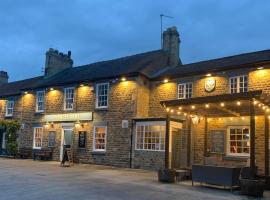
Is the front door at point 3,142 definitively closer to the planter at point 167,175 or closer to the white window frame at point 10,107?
the white window frame at point 10,107

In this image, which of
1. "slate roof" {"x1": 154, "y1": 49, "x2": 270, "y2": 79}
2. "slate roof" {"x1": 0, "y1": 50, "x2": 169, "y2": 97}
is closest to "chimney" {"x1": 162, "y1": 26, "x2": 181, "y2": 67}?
"slate roof" {"x1": 0, "y1": 50, "x2": 169, "y2": 97}

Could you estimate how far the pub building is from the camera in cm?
1619

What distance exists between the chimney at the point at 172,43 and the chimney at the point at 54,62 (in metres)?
8.99

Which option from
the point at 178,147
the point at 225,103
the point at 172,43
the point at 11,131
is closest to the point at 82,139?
the point at 178,147

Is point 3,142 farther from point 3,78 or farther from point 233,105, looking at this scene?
point 233,105

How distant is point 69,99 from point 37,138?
3.92 m

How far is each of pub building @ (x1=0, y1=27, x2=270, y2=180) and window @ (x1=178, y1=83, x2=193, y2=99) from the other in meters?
0.05

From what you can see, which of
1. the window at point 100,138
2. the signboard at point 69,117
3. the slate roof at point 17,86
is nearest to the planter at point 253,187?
the window at point 100,138

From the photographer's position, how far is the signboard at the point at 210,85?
1808cm

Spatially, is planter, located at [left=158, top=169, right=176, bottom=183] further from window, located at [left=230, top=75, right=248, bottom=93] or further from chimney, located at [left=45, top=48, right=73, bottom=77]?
chimney, located at [left=45, top=48, right=73, bottom=77]

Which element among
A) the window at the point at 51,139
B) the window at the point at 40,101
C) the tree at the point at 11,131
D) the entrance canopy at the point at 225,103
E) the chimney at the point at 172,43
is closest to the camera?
the entrance canopy at the point at 225,103

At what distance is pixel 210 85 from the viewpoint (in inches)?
717

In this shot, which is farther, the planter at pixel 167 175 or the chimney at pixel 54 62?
the chimney at pixel 54 62

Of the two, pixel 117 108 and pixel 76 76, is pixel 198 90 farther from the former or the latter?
pixel 76 76
